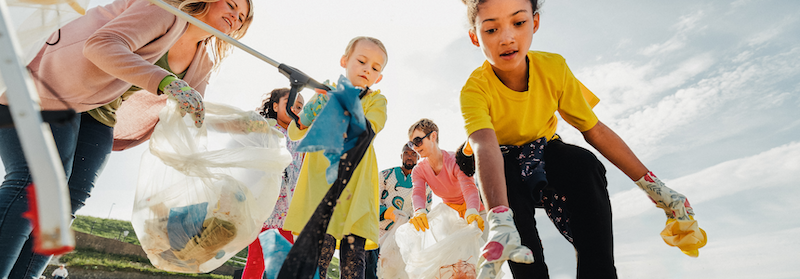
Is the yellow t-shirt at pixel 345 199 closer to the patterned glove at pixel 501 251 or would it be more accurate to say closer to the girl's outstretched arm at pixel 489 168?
the girl's outstretched arm at pixel 489 168

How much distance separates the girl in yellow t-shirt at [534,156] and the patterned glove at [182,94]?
1115 millimetres

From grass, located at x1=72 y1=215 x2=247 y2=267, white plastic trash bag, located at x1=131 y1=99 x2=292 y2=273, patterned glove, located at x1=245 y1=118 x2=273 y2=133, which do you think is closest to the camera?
white plastic trash bag, located at x1=131 y1=99 x2=292 y2=273

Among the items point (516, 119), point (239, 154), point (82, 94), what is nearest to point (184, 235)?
point (239, 154)

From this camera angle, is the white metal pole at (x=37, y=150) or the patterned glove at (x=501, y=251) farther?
the patterned glove at (x=501, y=251)

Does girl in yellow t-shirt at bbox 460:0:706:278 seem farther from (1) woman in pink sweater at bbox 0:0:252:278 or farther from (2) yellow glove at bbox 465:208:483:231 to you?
(1) woman in pink sweater at bbox 0:0:252:278

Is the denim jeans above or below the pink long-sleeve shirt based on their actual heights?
below

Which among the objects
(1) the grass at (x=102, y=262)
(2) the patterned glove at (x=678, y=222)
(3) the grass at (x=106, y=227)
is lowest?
(3) the grass at (x=106, y=227)

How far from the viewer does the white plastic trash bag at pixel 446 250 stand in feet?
8.34

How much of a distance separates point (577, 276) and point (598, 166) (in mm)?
432

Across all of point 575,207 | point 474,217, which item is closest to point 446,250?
point 474,217

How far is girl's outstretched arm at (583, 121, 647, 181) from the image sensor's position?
1757 millimetres

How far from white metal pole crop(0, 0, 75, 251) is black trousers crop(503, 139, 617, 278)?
1.31m

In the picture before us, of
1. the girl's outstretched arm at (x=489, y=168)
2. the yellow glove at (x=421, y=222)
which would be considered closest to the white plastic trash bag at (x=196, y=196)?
the girl's outstretched arm at (x=489, y=168)

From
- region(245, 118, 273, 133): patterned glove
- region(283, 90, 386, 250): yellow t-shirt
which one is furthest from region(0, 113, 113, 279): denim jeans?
region(283, 90, 386, 250): yellow t-shirt
